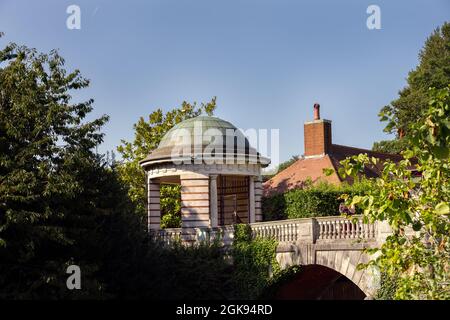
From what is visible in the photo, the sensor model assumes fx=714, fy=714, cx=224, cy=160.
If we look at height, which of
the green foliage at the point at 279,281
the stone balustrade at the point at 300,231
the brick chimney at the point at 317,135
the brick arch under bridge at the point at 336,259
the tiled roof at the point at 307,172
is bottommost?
the green foliage at the point at 279,281

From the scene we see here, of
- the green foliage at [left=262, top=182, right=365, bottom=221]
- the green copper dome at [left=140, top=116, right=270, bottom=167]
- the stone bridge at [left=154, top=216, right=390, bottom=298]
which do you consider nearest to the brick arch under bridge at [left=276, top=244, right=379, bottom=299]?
the stone bridge at [left=154, top=216, right=390, bottom=298]

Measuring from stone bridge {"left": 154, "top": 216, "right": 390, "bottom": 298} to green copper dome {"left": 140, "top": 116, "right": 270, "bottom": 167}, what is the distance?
3.83 m

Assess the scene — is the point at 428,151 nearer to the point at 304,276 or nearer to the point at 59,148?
the point at 59,148

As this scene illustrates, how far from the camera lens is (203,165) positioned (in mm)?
30484

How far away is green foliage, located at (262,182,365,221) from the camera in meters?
31.6

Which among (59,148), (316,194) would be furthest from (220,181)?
(59,148)

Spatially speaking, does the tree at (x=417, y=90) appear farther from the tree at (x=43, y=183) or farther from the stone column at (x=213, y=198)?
the tree at (x=43, y=183)

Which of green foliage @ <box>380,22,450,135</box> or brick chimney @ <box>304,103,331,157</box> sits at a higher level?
green foliage @ <box>380,22,450,135</box>

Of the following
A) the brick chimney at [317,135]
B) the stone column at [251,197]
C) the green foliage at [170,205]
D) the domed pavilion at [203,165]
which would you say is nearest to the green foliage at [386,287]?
the domed pavilion at [203,165]

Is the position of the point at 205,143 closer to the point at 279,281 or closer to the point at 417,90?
the point at 279,281

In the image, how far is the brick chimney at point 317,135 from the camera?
39.8 meters

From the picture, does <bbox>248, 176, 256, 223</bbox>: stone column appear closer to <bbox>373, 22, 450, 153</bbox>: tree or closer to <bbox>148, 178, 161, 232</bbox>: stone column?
<bbox>148, 178, 161, 232</bbox>: stone column

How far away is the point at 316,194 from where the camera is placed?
104 ft

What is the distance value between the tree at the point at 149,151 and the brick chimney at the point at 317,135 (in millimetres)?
6018
